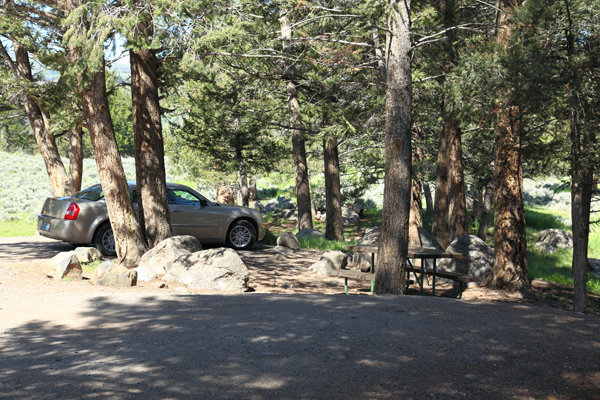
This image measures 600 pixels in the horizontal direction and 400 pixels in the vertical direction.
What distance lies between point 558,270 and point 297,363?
13.2m

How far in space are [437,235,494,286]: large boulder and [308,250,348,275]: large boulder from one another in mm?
2026

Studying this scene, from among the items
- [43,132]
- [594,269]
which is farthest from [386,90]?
[43,132]

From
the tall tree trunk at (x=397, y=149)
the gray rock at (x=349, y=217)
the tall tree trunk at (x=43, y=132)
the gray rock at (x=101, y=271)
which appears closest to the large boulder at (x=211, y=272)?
the gray rock at (x=101, y=271)

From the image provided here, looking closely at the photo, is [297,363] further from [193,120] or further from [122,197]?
[193,120]

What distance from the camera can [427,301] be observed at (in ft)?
21.2

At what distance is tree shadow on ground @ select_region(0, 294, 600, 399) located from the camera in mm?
3545

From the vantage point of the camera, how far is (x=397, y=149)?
7.60 meters

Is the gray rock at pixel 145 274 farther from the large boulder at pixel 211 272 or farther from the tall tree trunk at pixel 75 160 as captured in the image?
the tall tree trunk at pixel 75 160

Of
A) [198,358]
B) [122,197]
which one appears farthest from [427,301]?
[122,197]

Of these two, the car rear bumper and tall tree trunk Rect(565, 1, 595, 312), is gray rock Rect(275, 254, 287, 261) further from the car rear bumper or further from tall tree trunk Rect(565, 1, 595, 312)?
tall tree trunk Rect(565, 1, 595, 312)

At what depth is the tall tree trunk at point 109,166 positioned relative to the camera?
905 cm

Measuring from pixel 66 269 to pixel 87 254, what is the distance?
153 centimetres

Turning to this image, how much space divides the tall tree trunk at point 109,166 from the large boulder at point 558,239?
1632 centimetres

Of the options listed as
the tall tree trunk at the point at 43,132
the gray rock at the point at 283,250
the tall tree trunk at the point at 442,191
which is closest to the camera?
the gray rock at the point at 283,250
